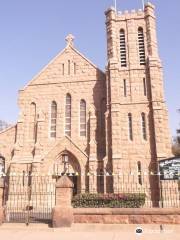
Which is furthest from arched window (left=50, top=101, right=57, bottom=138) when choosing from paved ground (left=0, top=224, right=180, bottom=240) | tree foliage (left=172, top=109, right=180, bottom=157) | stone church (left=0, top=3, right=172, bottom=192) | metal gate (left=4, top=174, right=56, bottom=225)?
tree foliage (left=172, top=109, right=180, bottom=157)

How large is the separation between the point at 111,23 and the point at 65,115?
1012cm

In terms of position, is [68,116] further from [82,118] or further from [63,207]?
[63,207]

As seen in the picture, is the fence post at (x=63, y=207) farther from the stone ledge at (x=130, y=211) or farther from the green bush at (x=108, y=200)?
the green bush at (x=108, y=200)

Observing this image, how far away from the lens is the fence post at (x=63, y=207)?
38.5 feet

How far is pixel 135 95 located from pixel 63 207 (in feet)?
49.8

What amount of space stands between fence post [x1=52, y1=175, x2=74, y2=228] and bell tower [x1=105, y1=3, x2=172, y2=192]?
10.2 metres

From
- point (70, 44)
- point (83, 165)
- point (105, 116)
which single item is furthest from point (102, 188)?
point (70, 44)

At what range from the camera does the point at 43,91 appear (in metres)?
27.6

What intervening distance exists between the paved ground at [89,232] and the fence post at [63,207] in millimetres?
355

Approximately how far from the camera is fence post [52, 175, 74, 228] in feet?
38.5

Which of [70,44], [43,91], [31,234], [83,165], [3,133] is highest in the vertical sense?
[70,44]

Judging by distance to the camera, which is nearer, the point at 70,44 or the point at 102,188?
the point at 102,188

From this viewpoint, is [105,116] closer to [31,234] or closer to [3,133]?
[3,133]

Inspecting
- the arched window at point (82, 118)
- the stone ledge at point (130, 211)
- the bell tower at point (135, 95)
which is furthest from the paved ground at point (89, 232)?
the arched window at point (82, 118)
